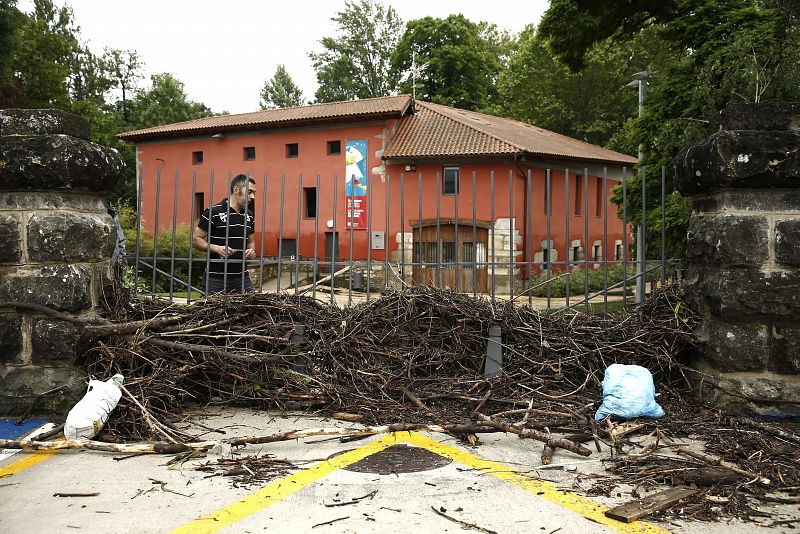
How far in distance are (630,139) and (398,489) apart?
1208cm

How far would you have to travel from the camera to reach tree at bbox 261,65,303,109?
5988 centimetres

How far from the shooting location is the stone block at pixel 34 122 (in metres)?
4.64

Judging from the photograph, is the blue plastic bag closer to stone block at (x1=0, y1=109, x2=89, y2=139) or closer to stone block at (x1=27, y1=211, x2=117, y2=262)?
stone block at (x1=27, y1=211, x2=117, y2=262)

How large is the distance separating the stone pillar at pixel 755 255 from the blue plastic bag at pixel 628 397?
0.54m

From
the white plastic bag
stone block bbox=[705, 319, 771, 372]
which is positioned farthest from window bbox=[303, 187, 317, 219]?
stone block bbox=[705, 319, 771, 372]

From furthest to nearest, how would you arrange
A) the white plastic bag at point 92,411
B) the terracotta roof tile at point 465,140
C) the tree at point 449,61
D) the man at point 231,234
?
the tree at point 449,61 → the terracotta roof tile at point 465,140 → the man at point 231,234 → the white plastic bag at point 92,411

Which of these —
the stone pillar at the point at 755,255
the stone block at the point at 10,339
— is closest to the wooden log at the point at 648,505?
the stone pillar at the point at 755,255

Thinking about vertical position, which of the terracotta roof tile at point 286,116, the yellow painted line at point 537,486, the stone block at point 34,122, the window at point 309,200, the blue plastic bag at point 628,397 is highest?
the terracotta roof tile at point 286,116

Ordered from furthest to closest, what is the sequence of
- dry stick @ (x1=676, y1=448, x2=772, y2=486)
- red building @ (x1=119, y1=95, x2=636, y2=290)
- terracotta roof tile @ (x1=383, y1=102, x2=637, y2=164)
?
terracotta roof tile @ (x1=383, y1=102, x2=637, y2=164), red building @ (x1=119, y1=95, x2=636, y2=290), dry stick @ (x1=676, y1=448, x2=772, y2=486)

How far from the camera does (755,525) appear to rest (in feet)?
9.42

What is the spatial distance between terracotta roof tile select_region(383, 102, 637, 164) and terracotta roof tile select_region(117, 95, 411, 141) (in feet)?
3.48

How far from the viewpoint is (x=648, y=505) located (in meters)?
3.03

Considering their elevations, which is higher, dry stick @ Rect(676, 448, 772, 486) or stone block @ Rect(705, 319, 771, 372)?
stone block @ Rect(705, 319, 771, 372)

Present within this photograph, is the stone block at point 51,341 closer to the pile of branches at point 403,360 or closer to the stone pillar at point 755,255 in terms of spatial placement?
the pile of branches at point 403,360
